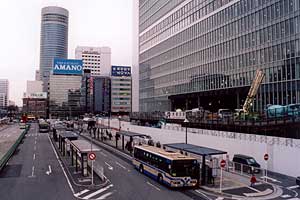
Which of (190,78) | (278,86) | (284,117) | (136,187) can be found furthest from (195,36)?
(136,187)

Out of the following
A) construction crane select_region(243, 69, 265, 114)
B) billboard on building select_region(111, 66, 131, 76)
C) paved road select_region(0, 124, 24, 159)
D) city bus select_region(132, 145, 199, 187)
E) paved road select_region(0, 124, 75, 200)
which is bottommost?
paved road select_region(0, 124, 75, 200)

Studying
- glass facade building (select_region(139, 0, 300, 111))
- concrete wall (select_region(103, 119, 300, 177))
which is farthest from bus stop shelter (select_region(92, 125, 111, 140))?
glass facade building (select_region(139, 0, 300, 111))

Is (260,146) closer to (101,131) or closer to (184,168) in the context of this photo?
(184,168)

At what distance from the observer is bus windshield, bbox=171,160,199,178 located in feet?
92.8

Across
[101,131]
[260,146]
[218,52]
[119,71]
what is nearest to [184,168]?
[260,146]

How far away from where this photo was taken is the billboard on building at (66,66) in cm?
8412

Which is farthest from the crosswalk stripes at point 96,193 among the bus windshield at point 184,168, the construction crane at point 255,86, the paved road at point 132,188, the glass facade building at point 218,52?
the glass facade building at point 218,52

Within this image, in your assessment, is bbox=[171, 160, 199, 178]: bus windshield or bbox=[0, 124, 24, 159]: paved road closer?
bbox=[171, 160, 199, 178]: bus windshield

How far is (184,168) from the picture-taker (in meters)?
28.5

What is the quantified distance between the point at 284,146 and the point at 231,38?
154ft

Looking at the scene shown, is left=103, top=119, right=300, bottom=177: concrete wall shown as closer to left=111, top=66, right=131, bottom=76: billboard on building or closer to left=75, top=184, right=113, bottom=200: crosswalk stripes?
left=75, top=184, right=113, bottom=200: crosswalk stripes

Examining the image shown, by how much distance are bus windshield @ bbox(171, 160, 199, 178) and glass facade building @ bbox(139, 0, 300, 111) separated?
1580 inches

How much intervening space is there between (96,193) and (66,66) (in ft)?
207

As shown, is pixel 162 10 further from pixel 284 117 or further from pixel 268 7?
pixel 284 117
